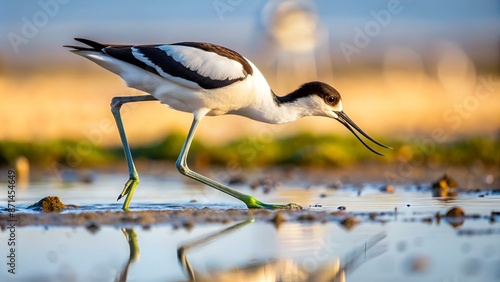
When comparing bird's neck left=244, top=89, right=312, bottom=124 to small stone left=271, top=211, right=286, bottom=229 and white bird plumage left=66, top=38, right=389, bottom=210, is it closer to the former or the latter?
white bird plumage left=66, top=38, right=389, bottom=210

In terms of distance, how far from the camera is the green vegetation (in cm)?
1523

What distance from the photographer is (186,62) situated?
30.8ft

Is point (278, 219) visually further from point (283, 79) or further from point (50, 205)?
point (283, 79)

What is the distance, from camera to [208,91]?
9453 millimetres

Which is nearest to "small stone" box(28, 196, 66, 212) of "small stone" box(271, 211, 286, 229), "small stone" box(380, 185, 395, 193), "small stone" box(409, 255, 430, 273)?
"small stone" box(271, 211, 286, 229)

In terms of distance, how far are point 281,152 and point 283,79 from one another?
269 inches

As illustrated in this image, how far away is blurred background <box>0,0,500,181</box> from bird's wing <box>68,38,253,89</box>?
18.9ft

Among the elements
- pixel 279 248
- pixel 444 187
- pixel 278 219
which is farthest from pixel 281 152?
pixel 279 248

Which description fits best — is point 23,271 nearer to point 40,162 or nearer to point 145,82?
point 145,82

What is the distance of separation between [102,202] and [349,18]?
83.9 feet

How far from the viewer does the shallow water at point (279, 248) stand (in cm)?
573

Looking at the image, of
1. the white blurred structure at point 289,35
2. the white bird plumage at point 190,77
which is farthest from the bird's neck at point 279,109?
the white blurred structure at point 289,35

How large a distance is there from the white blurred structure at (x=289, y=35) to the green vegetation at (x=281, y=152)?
5.02m

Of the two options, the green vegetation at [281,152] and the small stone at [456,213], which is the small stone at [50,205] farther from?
the green vegetation at [281,152]
